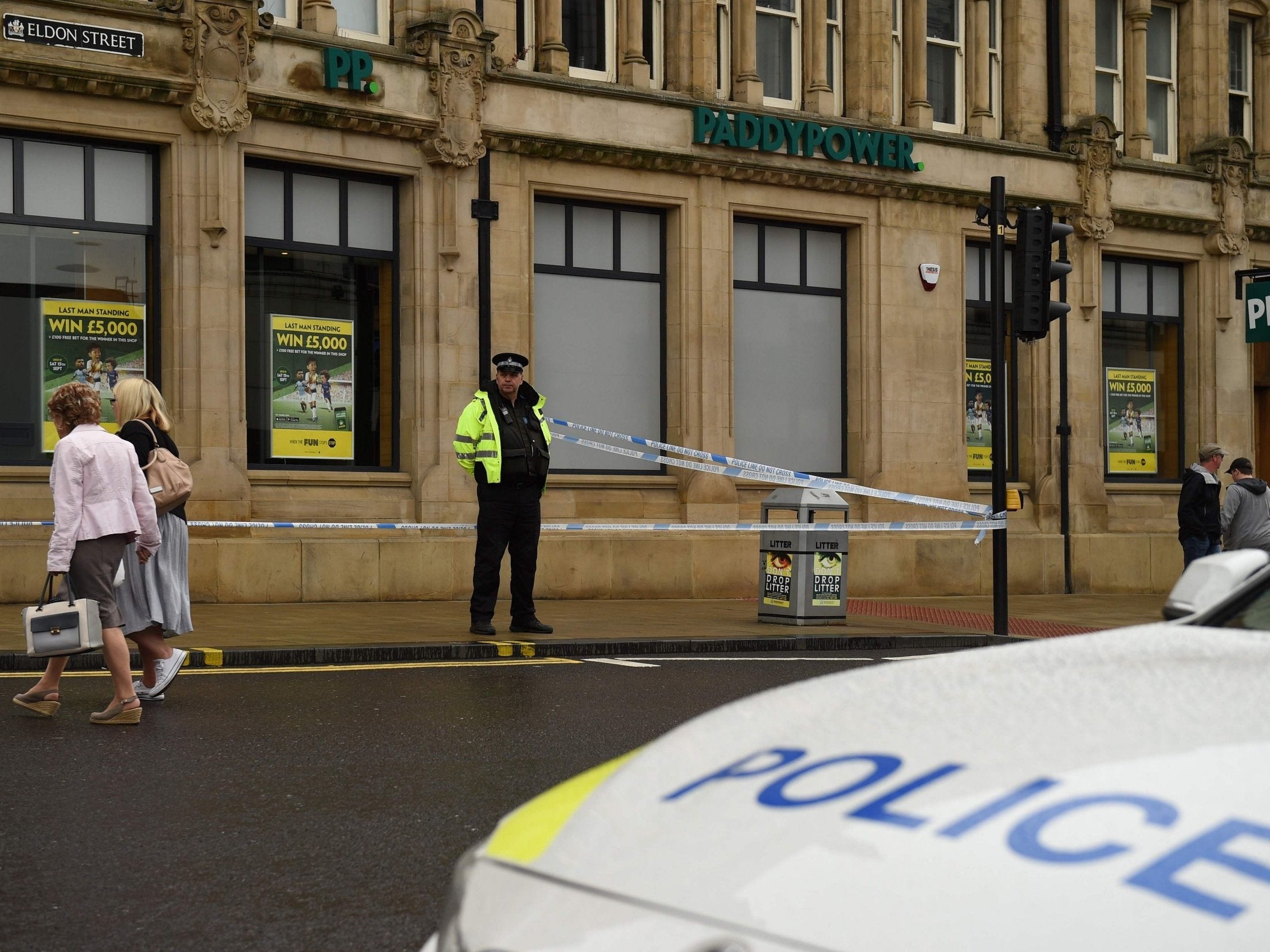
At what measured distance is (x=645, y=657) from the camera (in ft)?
42.0

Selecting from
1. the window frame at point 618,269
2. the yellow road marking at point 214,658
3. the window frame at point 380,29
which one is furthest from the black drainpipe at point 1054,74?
the yellow road marking at point 214,658

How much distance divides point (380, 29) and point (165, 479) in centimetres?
1049

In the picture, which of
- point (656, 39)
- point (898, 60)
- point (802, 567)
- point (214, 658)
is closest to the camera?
point (214, 658)

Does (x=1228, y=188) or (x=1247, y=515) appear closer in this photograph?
(x=1247, y=515)

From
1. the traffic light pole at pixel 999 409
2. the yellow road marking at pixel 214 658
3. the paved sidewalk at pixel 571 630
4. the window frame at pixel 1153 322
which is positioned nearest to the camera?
the yellow road marking at pixel 214 658

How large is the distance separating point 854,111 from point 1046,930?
21.0 m

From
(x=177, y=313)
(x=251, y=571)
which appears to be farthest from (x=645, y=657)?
(x=177, y=313)

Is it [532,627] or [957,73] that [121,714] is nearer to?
[532,627]

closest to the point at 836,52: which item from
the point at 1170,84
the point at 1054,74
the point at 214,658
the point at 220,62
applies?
the point at 1054,74

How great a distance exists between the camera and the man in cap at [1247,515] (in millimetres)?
16312

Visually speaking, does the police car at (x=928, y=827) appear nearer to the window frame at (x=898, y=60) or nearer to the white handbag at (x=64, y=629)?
the white handbag at (x=64, y=629)

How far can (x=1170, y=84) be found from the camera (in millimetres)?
25844

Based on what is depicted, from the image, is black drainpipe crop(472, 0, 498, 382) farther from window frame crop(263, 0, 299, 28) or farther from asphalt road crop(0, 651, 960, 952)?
asphalt road crop(0, 651, 960, 952)

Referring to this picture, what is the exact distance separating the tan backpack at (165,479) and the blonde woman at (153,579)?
0.05 meters
